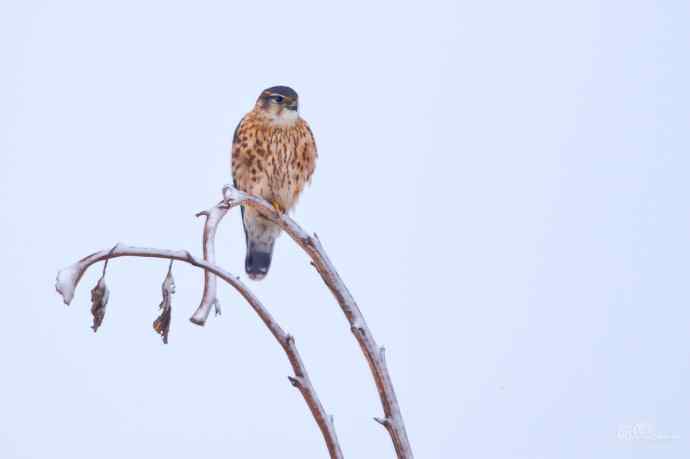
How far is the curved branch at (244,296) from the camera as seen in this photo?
1.25 meters

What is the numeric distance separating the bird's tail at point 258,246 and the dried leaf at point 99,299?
326 centimetres

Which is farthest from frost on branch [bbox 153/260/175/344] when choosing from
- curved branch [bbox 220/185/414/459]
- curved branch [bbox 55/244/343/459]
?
curved branch [bbox 220/185/414/459]

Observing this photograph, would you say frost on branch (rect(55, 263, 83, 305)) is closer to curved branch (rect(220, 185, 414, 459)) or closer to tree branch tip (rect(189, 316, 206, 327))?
tree branch tip (rect(189, 316, 206, 327))

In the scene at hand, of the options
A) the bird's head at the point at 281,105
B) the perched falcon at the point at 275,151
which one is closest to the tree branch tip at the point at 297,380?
the perched falcon at the point at 275,151

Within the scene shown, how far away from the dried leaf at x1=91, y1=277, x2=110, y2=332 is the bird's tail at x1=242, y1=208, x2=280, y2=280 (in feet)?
10.7

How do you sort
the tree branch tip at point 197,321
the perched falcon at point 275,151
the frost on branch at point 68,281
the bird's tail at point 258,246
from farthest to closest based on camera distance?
1. the bird's tail at point 258,246
2. the perched falcon at point 275,151
3. the tree branch tip at point 197,321
4. the frost on branch at point 68,281

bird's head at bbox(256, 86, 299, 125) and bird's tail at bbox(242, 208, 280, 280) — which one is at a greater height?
bird's head at bbox(256, 86, 299, 125)

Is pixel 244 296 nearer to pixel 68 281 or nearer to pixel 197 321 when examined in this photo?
pixel 197 321

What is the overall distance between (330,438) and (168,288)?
33cm

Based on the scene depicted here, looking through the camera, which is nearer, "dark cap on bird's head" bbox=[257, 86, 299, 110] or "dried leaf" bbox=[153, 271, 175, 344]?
"dried leaf" bbox=[153, 271, 175, 344]

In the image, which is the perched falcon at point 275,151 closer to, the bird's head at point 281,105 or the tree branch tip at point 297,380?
the bird's head at point 281,105

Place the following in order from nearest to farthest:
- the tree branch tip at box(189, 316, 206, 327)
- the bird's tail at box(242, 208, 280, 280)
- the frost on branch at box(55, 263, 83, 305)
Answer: the frost on branch at box(55, 263, 83, 305)
the tree branch tip at box(189, 316, 206, 327)
the bird's tail at box(242, 208, 280, 280)

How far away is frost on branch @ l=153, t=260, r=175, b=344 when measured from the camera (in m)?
1.46

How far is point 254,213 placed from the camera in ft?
15.2
